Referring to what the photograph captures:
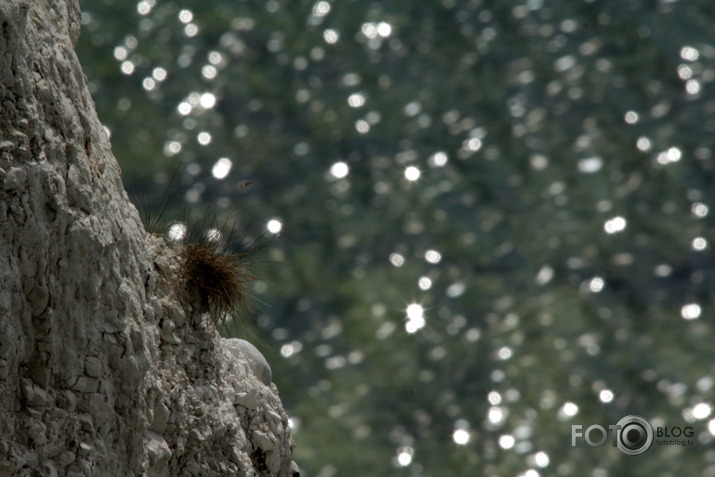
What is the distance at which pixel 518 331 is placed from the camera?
1020cm

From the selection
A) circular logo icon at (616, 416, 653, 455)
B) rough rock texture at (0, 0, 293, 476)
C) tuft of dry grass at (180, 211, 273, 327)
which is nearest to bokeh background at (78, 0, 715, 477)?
circular logo icon at (616, 416, 653, 455)

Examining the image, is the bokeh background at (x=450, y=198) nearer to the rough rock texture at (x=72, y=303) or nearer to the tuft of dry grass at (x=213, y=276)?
the tuft of dry grass at (x=213, y=276)

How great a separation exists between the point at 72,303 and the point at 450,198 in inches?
330

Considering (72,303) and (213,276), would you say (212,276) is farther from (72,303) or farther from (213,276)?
(72,303)

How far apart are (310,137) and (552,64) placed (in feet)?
10.5

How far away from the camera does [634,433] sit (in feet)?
31.4

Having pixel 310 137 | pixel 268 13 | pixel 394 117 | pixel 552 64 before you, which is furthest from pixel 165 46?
pixel 552 64

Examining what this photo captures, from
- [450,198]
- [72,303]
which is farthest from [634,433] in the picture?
[72,303]

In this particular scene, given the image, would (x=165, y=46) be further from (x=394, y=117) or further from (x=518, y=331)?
(x=518, y=331)

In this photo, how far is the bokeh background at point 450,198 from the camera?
952cm

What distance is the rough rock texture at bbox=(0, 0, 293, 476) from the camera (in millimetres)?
3051

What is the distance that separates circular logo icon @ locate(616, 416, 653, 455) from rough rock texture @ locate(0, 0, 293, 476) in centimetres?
628

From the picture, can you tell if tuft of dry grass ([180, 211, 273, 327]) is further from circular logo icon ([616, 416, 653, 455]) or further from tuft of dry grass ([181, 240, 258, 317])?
circular logo icon ([616, 416, 653, 455])

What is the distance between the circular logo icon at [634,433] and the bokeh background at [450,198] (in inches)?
4.5
